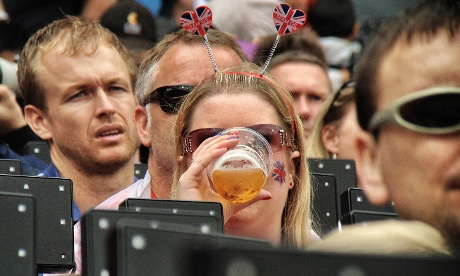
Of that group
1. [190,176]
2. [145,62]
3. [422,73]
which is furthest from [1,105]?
[422,73]

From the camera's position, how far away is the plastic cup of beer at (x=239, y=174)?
3.32 meters

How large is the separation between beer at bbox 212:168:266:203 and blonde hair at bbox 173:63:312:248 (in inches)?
16.4

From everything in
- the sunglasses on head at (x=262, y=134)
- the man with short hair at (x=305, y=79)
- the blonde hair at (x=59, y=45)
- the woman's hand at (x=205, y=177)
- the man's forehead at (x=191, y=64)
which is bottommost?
the woman's hand at (x=205, y=177)

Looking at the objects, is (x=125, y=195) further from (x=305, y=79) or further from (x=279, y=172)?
(x=305, y=79)

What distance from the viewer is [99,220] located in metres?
2.52

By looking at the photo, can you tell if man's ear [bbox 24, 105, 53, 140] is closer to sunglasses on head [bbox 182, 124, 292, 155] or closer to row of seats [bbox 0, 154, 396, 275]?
row of seats [bbox 0, 154, 396, 275]

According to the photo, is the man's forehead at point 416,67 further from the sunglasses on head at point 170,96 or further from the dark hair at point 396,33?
the sunglasses on head at point 170,96

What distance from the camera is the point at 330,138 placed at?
602cm

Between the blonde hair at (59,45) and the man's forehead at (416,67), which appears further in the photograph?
the blonde hair at (59,45)

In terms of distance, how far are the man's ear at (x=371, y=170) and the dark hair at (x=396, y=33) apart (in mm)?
37

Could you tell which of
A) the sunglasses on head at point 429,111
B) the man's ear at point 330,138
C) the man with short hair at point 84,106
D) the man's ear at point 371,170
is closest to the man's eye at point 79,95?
the man with short hair at point 84,106

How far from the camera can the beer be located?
3312 millimetres

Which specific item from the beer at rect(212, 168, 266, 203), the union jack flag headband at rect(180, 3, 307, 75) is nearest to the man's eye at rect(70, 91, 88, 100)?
the union jack flag headband at rect(180, 3, 307, 75)

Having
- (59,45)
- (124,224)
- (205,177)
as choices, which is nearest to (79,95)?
(59,45)
